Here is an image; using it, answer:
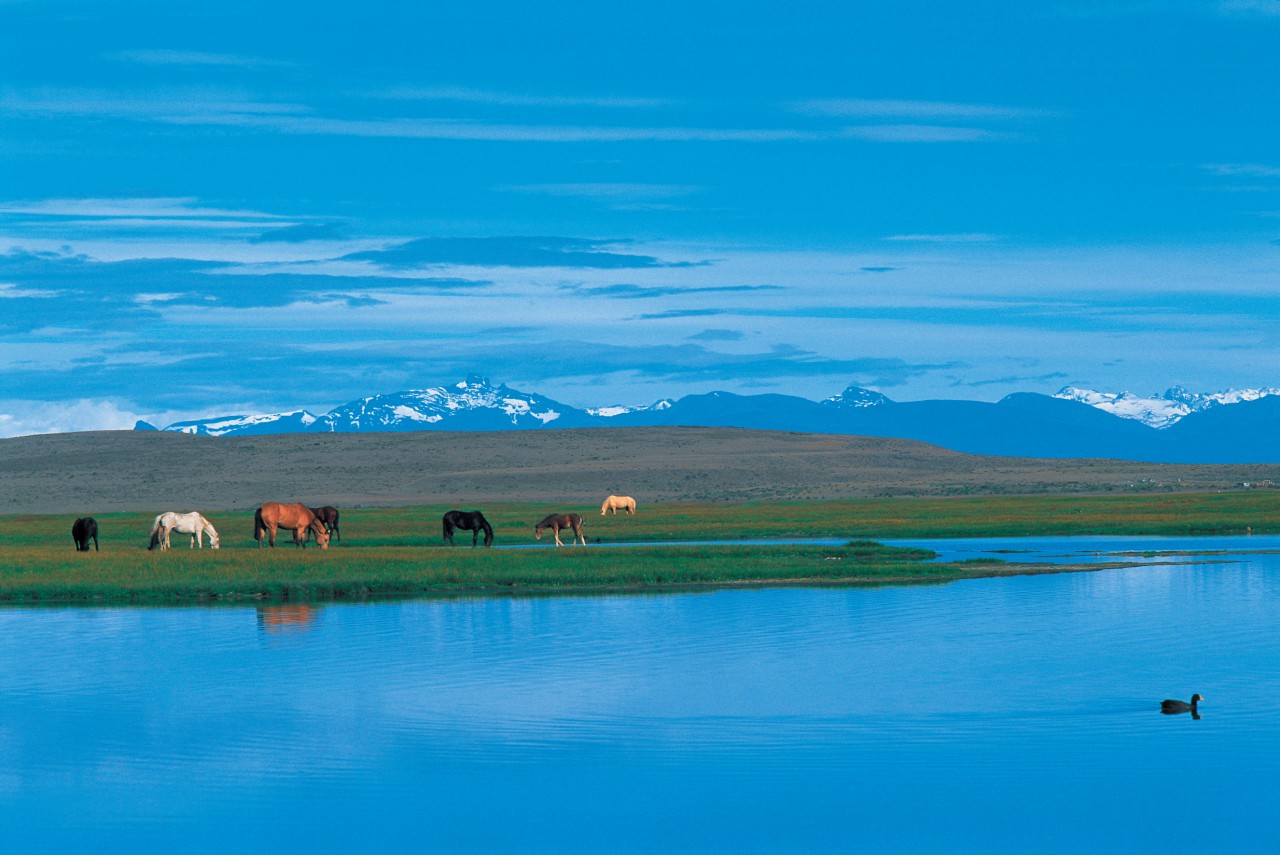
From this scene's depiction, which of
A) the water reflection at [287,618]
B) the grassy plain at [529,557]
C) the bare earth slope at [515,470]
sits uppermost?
the bare earth slope at [515,470]

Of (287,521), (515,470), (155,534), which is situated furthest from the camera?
(515,470)

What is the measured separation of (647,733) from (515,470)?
10000 centimetres

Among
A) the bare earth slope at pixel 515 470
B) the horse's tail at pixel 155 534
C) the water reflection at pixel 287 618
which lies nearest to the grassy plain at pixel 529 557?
the horse's tail at pixel 155 534

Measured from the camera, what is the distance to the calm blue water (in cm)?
1436

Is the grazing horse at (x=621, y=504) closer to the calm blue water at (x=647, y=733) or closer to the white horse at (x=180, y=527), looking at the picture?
the white horse at (x=180, y=527)

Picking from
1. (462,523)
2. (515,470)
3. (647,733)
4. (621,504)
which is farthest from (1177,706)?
(515,470)

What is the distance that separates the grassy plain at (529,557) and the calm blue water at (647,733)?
546 cm

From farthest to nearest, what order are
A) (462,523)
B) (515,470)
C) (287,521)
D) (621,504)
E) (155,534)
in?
(515,470) → (621,504) → (462,523) → (155,534) → (287,521)

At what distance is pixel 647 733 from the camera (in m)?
18.2

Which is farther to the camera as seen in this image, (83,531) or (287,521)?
(287,521)

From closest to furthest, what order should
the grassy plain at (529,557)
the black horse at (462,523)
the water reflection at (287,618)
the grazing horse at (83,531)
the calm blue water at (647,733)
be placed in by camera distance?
the calm blue water at (647,733)
the water reflection at (287,618)
the grassy plain at (529,557)
the grazing horse at (83,531)
the black horse at (462,523)

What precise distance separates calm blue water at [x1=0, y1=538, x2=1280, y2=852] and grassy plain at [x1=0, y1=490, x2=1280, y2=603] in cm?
546

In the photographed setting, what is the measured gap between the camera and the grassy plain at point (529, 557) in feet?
115

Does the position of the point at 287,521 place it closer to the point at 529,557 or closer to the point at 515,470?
the point at 529,557
